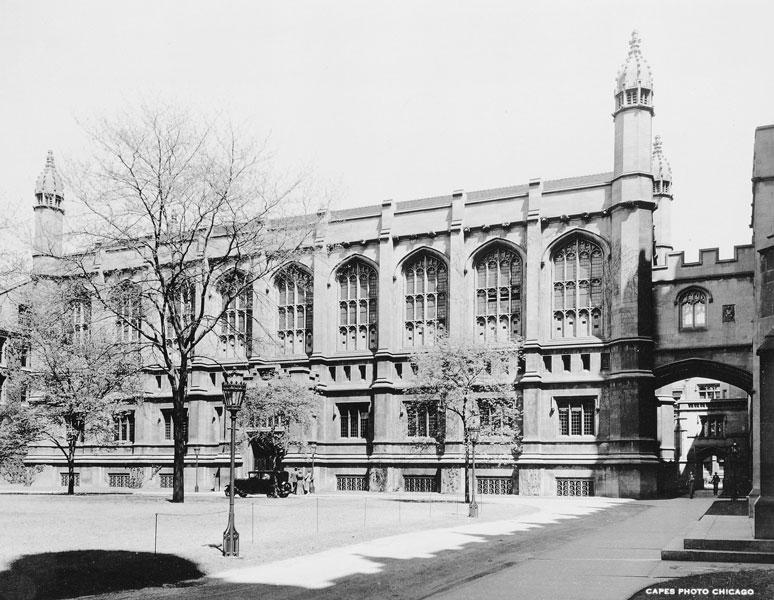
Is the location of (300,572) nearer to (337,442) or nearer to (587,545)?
(587,545)

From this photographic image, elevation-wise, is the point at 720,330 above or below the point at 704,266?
below

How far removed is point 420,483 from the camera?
157ft

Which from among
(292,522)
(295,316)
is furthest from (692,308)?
(292,522)

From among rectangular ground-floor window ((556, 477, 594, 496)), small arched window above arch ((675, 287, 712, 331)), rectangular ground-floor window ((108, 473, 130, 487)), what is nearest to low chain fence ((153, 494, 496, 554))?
rectangular ground-floor window ((556, 477, 594, 496))

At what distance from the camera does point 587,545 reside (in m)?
19.7

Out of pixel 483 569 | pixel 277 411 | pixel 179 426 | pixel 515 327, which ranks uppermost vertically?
pixel 515 327

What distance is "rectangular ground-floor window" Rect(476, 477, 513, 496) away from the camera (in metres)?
45.6

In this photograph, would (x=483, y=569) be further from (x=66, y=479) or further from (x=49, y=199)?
(x=49, y=199)

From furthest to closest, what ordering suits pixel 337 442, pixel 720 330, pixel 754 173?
1. pixel 337 442
2. pixel 720 330
3. pixel 754 173

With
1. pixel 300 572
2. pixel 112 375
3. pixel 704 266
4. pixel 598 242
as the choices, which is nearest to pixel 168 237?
pixel 112 375

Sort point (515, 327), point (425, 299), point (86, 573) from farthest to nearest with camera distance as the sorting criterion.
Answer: point (425, 299)
point (515, 327)
point (86, 573)

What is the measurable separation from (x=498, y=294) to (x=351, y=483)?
13672 mm

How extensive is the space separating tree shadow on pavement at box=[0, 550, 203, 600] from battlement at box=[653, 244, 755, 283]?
109 ft

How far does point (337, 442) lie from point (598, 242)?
1858cm
